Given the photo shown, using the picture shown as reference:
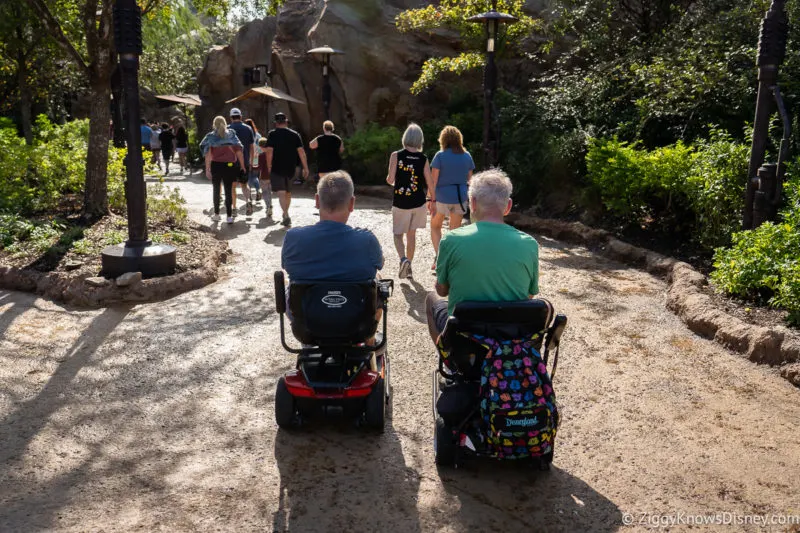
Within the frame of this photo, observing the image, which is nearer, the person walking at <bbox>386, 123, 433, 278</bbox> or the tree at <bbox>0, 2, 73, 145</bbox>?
the person walking at <bbox>386, 123, 433, 278</bbox>

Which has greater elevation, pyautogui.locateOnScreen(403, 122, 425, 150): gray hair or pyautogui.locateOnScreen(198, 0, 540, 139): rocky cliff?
pyautogui.locateOnScreen(198, 0, 540, 139): rocky cliff

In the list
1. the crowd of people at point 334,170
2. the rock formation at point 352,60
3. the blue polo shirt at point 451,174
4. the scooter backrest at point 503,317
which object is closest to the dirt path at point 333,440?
the scooter backrest at point 503,317

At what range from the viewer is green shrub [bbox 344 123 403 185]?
1637cm

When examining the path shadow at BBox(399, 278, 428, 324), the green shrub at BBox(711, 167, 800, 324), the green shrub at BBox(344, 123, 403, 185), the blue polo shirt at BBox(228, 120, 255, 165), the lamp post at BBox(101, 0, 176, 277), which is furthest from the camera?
the green shrub at BBox(344, 123, 403, 185)

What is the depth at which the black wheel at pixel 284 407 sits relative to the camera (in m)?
4.16

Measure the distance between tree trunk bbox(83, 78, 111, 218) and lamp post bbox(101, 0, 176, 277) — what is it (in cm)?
229

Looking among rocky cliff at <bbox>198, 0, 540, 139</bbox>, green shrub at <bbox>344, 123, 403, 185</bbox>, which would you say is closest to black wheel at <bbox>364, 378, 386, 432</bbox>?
green shrub at <bbox>344, 123, 403, 185</bbox>

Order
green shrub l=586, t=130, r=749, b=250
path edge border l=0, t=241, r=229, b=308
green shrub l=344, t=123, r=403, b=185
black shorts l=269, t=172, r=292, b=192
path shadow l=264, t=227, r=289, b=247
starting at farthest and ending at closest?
green shrub l=344, t=123, r=403, b=185 < black shorts l=269, t=172, r=292, b=192 < path shadow l=264, t=227, r=289, b=247 < green shrub l=586, t=130, r=749, b=250 < path edge border l=0, t=241, r=229, b=308

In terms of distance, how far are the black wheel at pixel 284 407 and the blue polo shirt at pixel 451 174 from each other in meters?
4.13

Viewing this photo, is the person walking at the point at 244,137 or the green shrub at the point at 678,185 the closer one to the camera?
the green shrub at the point at 678,185

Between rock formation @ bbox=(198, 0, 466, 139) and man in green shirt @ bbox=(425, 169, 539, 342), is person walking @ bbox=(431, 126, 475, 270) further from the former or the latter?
rock formation @ bbox=(198, 0, 466, 139)

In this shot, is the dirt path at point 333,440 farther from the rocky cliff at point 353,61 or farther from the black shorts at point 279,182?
the rocky cliff at point 353,61

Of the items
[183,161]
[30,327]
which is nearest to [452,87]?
[183,161]

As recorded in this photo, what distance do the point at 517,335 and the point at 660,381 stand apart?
79.5 inches
